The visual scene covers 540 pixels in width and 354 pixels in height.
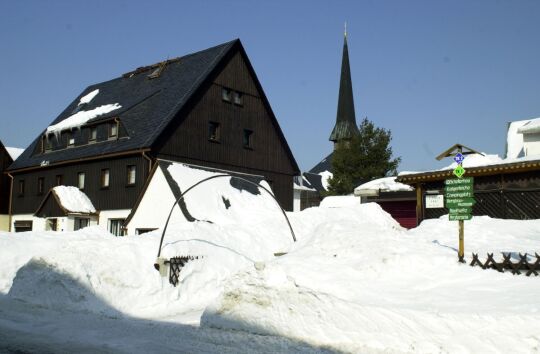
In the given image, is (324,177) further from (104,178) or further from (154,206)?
(154,206)

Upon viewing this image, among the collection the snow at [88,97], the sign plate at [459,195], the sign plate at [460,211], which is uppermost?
the snow at [88,97]

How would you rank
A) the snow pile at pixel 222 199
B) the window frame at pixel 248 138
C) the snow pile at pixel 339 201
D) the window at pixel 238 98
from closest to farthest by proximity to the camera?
1. the snow pile at pixel 222 199
2. the window at pixel 238 98
3. the window frame at pixel 248 138
4. the snow pile at pixel 339 201

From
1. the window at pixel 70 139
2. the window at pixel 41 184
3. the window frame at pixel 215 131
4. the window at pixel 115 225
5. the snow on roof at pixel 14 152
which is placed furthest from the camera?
the snow on roof at pixel 14 152

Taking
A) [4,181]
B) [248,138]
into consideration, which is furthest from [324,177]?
[4,181]

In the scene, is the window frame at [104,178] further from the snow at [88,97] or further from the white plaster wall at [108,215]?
the snow at [88,97]

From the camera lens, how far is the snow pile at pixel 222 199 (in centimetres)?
2402

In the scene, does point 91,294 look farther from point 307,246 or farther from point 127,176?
point 127,176

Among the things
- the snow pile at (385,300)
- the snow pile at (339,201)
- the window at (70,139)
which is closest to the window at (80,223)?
the window at (70,139)

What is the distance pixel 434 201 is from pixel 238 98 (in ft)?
56.9

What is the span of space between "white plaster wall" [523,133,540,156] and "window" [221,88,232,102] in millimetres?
18405

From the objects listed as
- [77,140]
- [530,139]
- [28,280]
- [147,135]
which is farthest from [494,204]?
[77,140]

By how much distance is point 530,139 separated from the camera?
2902 centimetres

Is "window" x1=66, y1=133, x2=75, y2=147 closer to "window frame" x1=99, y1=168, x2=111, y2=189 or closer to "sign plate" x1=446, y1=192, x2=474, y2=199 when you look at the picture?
"window frame" x1=99, y1=168, x2=111, y2=189

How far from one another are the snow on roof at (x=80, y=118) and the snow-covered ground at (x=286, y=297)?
17.3m
